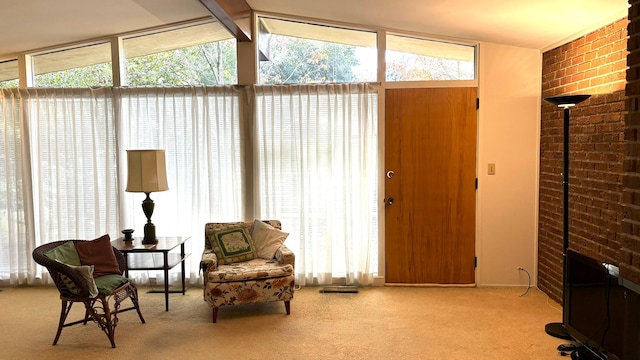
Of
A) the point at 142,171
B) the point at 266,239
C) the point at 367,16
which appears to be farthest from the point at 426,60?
the point at 142,171

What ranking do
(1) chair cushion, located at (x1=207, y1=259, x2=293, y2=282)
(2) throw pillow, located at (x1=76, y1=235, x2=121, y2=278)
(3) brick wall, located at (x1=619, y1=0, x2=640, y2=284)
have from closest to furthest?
1. (3) brick wall, located at (x1=619, y1=0, x2=640, y2=284)
2. (2) throw pillow, located at (x1=76, y1=235, x2=121, y2=278)
3. (1) chair cushion, located at (x1=207, y1=259, x2=293, y2=282)

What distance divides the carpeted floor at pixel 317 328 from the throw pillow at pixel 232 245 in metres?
0.43

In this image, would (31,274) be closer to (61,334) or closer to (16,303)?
(16,303)

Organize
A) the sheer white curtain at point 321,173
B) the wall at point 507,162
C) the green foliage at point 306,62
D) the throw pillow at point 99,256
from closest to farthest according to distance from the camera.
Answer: the throw pillow at point 99,256 < the wall at point 507,162 < the sheer white curtain at point 321,173 < the green foliage at point 306,62

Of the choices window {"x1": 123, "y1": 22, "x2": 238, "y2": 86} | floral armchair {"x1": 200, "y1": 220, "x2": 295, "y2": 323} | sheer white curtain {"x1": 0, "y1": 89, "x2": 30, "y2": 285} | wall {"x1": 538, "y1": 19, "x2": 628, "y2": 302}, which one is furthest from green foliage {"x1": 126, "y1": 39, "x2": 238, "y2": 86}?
wall {"x1": 538, "y1": 19, "x2": 628, "y2": 302}

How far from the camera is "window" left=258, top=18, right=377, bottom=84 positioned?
4.90m

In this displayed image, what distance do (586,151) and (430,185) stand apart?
146 cm

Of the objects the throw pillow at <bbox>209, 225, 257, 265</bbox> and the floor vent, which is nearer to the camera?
the throw pillow at <bbox>209, 225, 257, 265</bbox>

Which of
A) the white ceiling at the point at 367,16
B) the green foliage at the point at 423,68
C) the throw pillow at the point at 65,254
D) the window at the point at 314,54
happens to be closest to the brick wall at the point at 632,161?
the white ceiling at the point at 367,16

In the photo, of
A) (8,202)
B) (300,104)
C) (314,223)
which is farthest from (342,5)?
(8,202)

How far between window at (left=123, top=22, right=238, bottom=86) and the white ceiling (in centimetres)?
18

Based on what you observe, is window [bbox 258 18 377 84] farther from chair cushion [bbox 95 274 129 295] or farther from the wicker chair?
the wicker chair

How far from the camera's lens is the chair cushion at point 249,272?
12.9 ft

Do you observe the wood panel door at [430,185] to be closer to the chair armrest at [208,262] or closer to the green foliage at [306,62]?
the green foliage at [306,62]
